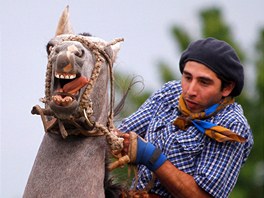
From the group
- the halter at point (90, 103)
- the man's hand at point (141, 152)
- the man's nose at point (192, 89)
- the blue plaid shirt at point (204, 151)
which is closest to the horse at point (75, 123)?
the halter at point (90, 103)

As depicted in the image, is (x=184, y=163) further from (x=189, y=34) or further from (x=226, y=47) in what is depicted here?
(x=189, y=34)

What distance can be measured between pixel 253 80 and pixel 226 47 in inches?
728

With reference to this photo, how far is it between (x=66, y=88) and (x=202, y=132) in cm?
124

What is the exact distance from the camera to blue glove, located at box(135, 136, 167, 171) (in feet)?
20.3

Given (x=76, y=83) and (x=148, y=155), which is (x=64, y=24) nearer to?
(x=76, y=83)

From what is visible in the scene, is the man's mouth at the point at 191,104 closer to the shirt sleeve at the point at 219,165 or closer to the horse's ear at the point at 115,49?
the shirt sleeve at the point at 219,165

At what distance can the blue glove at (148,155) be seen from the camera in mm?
6199

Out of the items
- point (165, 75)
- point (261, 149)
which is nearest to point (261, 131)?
point (261, 149)

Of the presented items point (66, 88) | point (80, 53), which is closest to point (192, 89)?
point (80, 53)

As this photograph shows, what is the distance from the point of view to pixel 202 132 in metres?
6.59

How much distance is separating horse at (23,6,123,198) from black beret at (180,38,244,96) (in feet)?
2.49

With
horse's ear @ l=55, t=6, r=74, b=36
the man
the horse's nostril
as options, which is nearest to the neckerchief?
the man

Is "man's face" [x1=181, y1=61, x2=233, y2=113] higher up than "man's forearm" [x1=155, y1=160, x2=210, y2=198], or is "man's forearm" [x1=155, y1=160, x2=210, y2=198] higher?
"man's face" [x1=181, y1=61, x2=233, y2=113]

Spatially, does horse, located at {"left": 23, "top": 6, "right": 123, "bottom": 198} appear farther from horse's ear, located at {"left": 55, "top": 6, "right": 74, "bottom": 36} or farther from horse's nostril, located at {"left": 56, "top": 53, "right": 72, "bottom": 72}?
horse's ear, located at {"left": 55, "top": 6, "right": 74, "bottom": 36}
